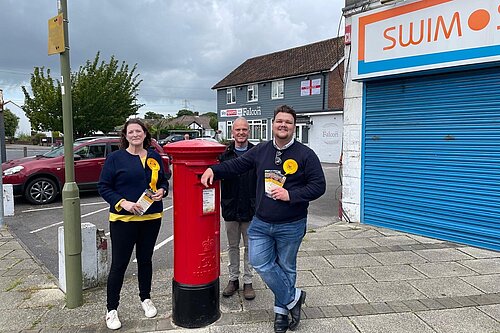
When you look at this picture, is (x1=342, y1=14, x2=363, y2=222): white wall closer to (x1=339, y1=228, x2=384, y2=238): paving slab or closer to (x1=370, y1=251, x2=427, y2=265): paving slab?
(x1=339, y1=228, x2=384, y2=238): paving slab

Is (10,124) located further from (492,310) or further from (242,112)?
(492,310)

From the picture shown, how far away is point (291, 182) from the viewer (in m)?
3.01

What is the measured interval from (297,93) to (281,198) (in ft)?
80.3

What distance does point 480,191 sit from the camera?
5508 millimetres

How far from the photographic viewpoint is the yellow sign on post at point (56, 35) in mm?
3482

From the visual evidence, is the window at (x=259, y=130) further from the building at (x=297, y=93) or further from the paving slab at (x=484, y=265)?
the paving slab at (x=484, y=265)

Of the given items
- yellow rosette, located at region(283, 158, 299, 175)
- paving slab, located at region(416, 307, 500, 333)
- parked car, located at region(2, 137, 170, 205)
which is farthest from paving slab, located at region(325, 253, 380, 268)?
parked car, located at region(2, 137, 170, 205)

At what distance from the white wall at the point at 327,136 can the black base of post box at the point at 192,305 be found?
1971cm

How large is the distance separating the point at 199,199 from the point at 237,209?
0.58 metres

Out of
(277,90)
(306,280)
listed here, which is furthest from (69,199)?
(277,90)

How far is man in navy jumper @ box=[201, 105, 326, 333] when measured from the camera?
9.80 feet

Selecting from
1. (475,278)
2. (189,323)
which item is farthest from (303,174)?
(475,278)

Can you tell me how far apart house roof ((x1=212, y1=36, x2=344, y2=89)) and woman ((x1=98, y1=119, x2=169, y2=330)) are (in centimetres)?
2189

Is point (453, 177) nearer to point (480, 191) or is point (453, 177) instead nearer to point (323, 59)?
point (480, 191)
